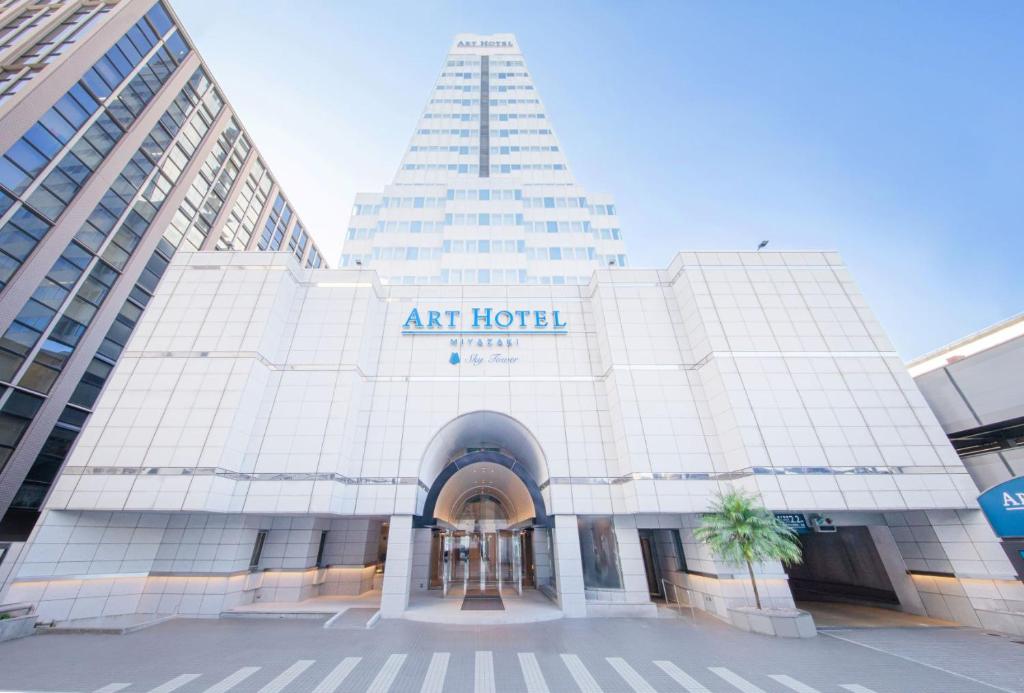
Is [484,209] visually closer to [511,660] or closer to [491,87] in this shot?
[491,87]

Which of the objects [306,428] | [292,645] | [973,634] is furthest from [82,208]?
[973,634]

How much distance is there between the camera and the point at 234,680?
30.5ft

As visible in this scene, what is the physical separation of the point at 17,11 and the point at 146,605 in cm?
4605

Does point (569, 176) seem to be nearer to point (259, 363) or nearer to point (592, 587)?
point (259, 363)

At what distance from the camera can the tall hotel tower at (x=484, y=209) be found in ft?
114

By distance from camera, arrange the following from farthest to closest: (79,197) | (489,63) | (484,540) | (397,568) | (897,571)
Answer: (489,63)
(484,540)
(79,197)
(897,571)
(397,568)

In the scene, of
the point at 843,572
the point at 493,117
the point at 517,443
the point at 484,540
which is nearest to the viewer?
→ the point at 517,443

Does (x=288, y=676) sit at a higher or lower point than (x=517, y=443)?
lower

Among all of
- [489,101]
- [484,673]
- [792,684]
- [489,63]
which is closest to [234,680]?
[484,673]

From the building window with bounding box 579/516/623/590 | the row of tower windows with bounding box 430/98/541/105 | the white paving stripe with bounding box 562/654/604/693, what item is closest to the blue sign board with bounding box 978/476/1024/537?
the building window with bounding box 579/516/623/590

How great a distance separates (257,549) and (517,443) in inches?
611

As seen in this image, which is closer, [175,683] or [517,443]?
[175,683]

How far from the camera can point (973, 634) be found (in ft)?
44.2

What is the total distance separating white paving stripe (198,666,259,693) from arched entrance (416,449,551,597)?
31.8 ft
